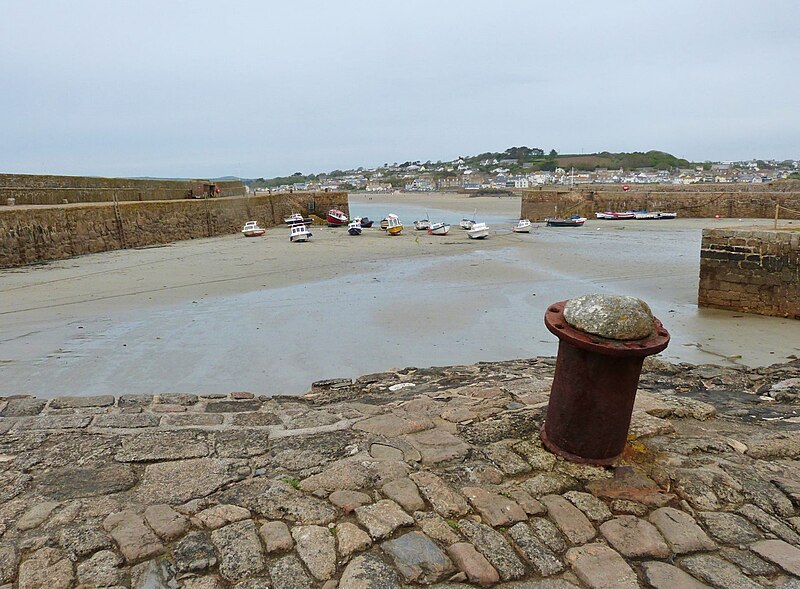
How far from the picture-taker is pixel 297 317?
11.0 metres

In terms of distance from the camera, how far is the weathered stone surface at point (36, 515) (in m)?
2.72

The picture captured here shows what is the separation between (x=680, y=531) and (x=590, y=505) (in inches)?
17.8

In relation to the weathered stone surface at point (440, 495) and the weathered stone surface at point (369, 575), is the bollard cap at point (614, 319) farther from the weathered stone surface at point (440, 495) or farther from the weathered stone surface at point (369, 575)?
the weathered stone surface at point (369, 575)

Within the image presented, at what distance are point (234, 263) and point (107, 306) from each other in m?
7.35

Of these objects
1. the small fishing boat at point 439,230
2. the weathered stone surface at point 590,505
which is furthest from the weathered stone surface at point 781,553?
the small fishing boat at point 439,230

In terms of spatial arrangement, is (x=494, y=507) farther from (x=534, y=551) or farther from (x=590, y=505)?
(x=590, y=505)

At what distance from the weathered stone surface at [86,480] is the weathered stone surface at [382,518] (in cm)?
146

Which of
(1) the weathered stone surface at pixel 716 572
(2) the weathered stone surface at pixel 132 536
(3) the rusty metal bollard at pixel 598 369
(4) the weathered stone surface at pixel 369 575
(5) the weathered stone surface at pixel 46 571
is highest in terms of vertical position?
(3) the rusty metal bollard at pixel 598 369

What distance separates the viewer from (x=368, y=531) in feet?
8.93

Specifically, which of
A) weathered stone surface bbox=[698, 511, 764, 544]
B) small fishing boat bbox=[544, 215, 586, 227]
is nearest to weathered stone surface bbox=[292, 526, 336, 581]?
weathered stone surface bbox=[698, 511, 764, 544]

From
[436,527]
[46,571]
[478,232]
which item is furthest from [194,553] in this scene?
[478,232]

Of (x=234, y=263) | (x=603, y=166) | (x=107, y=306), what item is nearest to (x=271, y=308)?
(x=107, y=306)

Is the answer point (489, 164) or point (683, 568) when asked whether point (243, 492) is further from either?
point (489, 164)

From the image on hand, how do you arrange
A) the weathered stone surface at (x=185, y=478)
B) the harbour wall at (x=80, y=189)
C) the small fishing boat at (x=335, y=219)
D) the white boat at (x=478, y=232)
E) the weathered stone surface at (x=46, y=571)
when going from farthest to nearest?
the small fishing boat at (x=335, y=219) < the white boat at (x=478, y=232) < the harbour wall at (x=80, y=189) < the weathered stone surface at (x=185, y=478) < the weathered stone surface at (x=46, y=571)
